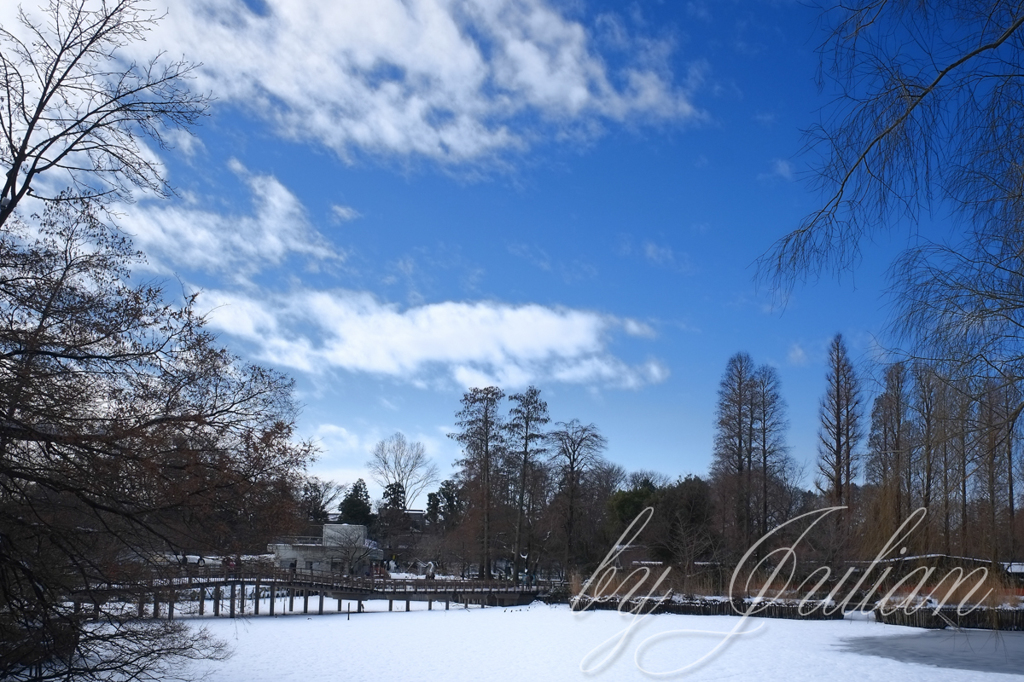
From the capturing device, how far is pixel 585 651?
18.8 m

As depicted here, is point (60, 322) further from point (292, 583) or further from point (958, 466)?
point (292, 583)

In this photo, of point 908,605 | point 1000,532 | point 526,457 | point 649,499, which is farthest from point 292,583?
point 1000,532

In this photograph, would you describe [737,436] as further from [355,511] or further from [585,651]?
[355,511]

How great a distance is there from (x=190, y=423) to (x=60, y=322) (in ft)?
5.37

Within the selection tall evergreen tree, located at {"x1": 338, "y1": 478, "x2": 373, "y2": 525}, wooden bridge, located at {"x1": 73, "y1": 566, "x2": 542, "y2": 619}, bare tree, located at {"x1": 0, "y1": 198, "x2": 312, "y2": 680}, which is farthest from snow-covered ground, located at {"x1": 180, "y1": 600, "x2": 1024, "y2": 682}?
tall evergreen tree, located at {"x1": 338, "y1": 478, "x2": 373, "y2": 525}

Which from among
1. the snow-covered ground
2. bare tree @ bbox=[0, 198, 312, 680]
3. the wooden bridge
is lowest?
the wooden bridge

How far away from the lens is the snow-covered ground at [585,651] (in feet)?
49.1

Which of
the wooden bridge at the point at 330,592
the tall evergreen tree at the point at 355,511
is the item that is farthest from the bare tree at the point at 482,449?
the tall evergreen tree at the point at 355,511

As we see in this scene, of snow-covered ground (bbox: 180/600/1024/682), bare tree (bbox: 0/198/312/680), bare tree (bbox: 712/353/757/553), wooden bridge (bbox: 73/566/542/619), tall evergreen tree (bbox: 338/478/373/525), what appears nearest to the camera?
bare tree (bbox: 0/198/312/680)

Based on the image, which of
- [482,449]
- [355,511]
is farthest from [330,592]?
[355,511]

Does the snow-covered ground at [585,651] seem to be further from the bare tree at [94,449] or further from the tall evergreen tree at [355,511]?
the tall evergreen tree at [355,511]

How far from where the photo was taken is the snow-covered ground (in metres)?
15.0

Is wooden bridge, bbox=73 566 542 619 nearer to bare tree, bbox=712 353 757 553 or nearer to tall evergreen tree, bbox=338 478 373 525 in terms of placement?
bare tree, bbox=712 353 757 553

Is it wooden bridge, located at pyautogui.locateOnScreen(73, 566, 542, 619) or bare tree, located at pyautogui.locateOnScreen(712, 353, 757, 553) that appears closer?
wooden bridge, located at pyautogui.locateOnScreen(73, 566, 542, 619)
